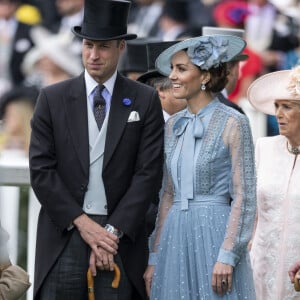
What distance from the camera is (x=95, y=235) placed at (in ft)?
26.6

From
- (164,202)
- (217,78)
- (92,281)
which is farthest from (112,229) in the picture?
(217,78)

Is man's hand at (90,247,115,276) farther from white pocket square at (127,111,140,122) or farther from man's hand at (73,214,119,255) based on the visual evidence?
white pocket square at (127,111,140,122)

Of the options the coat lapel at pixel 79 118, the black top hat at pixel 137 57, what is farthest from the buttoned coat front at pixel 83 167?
the black top hat at pixel 137 57

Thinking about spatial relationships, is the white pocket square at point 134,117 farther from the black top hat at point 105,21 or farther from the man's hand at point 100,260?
the man's hand at point 100,260

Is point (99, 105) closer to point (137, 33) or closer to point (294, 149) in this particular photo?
point (294, 149)

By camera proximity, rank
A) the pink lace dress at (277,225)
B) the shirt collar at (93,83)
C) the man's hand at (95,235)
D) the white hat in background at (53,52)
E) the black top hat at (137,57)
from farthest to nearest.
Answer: the white hat in background at (53,52) → the black top hat at (137,57) → the pink lace dress at (277,225) → the shirt collar at (93,83) → the man's hand at (95,235)

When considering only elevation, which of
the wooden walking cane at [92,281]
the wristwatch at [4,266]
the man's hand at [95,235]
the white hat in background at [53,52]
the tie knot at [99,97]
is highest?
the white hat in background at [53,52]

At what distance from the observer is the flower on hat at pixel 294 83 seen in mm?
8992

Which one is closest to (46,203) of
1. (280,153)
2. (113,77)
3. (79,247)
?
(79,247)

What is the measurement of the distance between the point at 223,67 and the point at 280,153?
0.89 meters

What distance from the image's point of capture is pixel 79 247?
817 cm

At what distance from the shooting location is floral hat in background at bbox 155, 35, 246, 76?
8.37 meters

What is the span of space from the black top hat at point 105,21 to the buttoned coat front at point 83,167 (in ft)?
0.94

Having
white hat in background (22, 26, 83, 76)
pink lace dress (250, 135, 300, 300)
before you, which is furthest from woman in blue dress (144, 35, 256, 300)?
white hat in background (22, 26, 83, 76)
